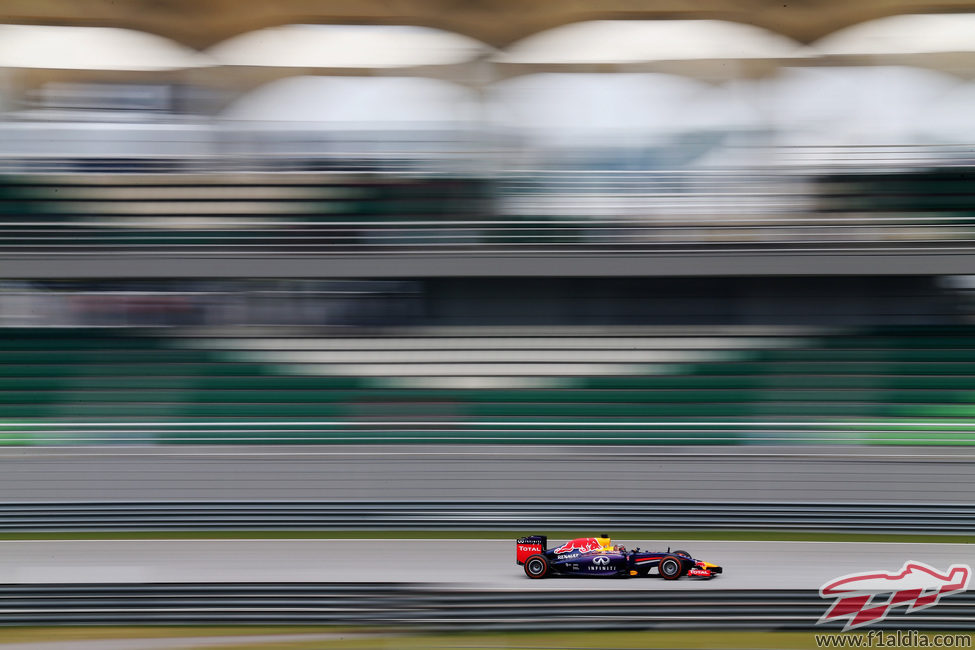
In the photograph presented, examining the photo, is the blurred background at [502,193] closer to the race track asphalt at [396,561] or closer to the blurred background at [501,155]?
the blurred background at [501,155]

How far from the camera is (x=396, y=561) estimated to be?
4344 millimetres

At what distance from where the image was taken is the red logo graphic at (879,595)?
3391 mm

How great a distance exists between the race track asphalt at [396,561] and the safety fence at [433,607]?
10.0 inches

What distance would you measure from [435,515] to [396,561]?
0.64 metres

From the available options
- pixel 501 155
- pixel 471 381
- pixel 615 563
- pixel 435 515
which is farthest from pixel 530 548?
pixel 501 155

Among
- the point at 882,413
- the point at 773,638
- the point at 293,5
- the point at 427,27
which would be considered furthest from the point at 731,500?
the point at 293,5

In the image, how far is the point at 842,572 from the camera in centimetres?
416

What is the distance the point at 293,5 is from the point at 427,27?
0.90 metres

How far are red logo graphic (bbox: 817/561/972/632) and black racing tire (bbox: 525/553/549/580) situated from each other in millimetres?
1264

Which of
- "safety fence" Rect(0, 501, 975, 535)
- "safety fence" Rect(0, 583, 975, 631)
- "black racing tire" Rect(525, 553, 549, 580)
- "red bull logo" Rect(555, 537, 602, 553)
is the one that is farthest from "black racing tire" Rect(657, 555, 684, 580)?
"safety fence" Rect(0, 501, 975, 535)

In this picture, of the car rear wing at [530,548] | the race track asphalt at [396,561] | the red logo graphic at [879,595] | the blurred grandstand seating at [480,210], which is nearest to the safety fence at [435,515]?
the race track asphalt at [396,561]

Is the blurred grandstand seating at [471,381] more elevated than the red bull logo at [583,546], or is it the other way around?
the blurred grandstand seating at [471,381]

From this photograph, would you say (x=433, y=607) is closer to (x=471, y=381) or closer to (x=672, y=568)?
(x=672, y=568)

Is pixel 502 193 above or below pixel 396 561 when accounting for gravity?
above
